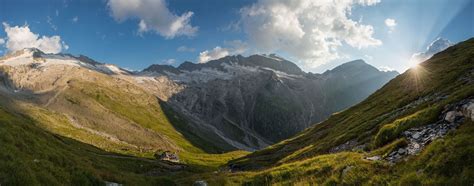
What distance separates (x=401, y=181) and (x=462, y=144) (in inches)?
125

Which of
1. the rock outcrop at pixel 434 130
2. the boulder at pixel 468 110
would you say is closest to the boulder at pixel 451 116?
the rock outcrop at pixel 434 130

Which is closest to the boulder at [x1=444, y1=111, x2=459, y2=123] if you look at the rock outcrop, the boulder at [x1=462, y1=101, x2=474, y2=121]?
the rock outcrop

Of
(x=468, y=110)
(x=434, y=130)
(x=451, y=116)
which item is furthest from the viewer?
(x=451, y=116)

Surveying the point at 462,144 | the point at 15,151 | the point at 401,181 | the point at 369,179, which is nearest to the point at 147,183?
the point at 15,151

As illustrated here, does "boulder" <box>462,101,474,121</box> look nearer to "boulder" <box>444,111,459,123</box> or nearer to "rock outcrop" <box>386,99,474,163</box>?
"rock outcrop" <box>386,99,474,163</box>

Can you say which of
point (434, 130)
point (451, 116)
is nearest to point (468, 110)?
point (451, 116)

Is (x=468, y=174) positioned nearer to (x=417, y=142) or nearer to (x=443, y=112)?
(x=417, y=142)

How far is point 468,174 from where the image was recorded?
1333cm

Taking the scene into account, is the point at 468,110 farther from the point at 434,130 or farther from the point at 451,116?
the point at 434,130

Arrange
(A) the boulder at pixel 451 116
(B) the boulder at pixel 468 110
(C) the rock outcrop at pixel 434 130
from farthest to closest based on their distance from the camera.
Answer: (A) the boulder at pixel 451 116
(B) the boulder at pixel 468 110
(C) the rock outcrop at pixel 434 130

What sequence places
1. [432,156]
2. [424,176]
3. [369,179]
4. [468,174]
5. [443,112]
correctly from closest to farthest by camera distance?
[468,174] < [424,176] < [432,156] < [369,179] < [443,112]

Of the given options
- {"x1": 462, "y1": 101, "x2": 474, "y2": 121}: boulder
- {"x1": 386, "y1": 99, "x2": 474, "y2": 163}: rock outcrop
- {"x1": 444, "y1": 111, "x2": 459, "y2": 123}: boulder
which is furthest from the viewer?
{"x1": 444, "y1": 111, "x2": 459, "y2": 123}: boulder

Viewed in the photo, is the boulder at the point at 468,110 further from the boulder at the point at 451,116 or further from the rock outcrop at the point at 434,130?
the boulder at the point at 451,116

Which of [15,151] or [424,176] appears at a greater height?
[15,151]
